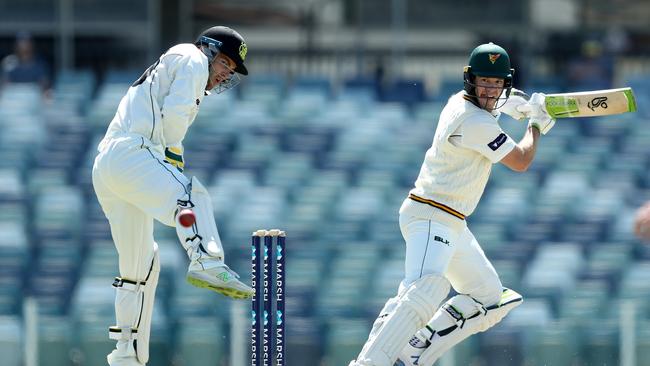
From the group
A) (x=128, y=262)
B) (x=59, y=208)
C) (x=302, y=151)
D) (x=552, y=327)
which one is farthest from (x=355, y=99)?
(x=128, y=262)

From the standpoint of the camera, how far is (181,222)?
605 centimetres

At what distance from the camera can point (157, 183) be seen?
250 inches

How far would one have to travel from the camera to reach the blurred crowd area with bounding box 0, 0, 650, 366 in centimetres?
896

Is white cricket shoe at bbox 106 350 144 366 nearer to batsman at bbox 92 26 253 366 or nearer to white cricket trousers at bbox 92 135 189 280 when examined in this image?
batsman at bbox 92 26 253 366

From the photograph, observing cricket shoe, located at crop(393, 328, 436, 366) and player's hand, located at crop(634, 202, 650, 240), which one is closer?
player's hand, located at crop(634, 202, 650, 240)

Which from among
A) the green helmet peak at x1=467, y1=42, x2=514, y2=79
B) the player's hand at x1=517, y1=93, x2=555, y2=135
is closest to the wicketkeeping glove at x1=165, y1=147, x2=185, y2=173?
the green helmet peak at x1=467, y1=42, x2=514, y2=79

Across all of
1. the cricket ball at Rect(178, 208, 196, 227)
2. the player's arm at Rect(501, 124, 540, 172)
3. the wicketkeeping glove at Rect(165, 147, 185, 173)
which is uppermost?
the player's arm at Rect(501, 124, 540, 172)

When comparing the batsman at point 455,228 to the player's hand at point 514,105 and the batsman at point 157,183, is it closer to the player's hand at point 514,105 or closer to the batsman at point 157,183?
the player's hand at point 514,105

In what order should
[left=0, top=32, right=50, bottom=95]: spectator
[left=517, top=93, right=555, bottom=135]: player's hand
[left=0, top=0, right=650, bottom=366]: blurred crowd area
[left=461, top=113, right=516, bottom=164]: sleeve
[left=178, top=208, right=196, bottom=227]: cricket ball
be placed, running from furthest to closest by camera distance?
[left=0, top=32, right=50, bottom=95]: spectator < [left=0, top=0, right=650, bottom=366]: blurred crowd area < [left=517, top=93, right=555, bottom=135]: player's hand < [left=461, top=113, right=516, bottom=164]: sleeve < [left=178, top=208, right=196, bottom=227]: cricket ball

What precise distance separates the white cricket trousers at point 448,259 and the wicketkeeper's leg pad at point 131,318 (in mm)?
1282

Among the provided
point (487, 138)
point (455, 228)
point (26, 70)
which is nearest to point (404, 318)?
point (455, 228)

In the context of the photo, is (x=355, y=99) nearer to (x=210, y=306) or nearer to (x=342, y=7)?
(x=342, y=7)

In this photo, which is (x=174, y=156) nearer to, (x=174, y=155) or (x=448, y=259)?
(x=174, y=155)

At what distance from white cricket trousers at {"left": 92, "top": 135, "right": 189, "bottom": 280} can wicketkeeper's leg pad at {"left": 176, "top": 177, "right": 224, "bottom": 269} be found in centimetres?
5
